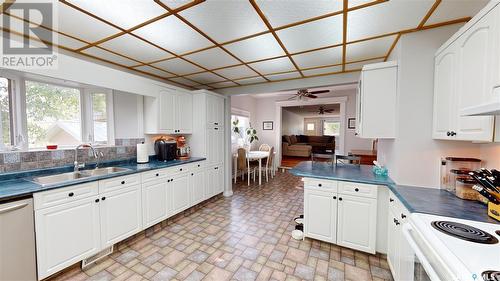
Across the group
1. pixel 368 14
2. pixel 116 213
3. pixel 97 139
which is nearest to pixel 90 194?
pixel 116 213

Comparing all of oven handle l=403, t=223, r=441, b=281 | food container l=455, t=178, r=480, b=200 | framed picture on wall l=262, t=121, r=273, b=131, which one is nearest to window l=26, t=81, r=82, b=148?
oven handle l=403, t=223, r=441, b=281

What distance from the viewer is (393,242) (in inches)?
68.6

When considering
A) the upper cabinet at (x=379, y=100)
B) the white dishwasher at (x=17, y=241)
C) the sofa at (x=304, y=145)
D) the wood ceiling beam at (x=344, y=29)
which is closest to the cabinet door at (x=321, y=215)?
the upper cabinet at (x=379, y=100)

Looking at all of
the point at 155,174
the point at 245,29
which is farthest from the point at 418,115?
the point at 155,174

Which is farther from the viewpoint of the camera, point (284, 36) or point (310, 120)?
point (310, 120)

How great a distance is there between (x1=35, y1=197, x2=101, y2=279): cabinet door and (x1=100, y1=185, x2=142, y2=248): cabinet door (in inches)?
3.0

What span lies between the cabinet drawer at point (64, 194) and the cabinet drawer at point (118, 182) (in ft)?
0.22

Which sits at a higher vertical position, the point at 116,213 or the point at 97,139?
the point at 97,139

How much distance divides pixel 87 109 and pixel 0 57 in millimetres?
1048

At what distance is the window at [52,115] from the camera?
2.12 metres

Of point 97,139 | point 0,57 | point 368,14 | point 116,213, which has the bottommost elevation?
point 116,213

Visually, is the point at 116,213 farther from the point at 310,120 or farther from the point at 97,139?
the point at 310,120

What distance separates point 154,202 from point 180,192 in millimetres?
463

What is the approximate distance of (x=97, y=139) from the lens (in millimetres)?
2672
